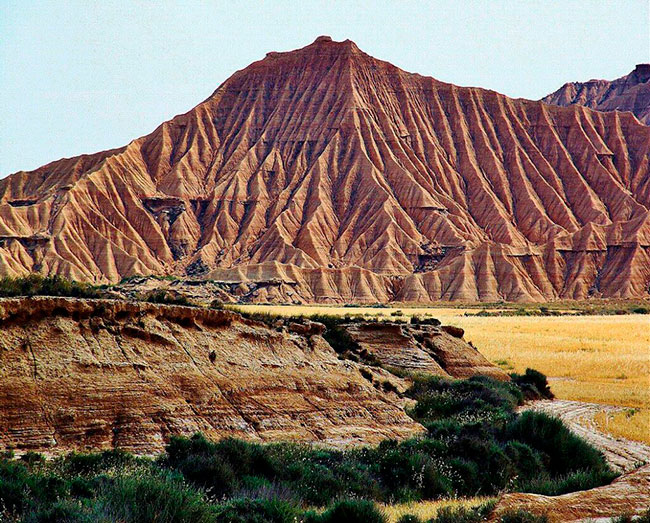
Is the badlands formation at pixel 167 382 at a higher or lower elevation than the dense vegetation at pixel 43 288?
lower

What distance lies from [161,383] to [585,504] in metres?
8.59

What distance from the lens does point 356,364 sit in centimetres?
2080

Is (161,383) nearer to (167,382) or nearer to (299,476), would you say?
(167,382)

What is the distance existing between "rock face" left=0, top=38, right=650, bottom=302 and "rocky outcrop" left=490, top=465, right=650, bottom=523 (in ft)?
291

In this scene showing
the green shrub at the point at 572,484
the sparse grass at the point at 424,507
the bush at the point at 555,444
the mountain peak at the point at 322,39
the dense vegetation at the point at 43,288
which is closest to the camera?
the sparse grass at the point at 424,507

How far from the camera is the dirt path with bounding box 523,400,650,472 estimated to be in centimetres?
1699

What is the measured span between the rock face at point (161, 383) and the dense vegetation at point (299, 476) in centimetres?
130

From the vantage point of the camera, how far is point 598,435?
20.1 m

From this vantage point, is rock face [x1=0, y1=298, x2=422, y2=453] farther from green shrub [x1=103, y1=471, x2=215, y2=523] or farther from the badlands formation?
green shrub [x1=103, y1=471, x2=215, y2=523]

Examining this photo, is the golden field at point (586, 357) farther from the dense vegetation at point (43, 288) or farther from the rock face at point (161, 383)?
the dense vegetation at point (43, 288)

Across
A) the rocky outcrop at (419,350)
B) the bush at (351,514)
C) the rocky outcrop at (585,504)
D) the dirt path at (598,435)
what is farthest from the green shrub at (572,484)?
the rocky outcrop at (419,350)

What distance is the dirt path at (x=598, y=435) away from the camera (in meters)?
17.0

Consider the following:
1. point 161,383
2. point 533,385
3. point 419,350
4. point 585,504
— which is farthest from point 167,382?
point 533,385

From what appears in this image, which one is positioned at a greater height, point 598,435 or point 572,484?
point 572,484
